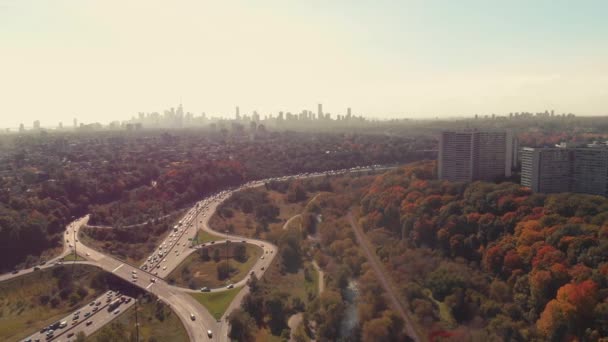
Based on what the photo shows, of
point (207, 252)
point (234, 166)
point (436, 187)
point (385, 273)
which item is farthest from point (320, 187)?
point (385, 273)

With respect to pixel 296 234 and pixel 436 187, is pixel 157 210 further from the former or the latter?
pixel 436 187

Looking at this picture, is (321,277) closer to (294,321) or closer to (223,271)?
(294,321)

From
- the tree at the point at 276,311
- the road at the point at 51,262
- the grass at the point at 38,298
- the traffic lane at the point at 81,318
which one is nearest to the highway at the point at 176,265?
the road at the point at 51,262

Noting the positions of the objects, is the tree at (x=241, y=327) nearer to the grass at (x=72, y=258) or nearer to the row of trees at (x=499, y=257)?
the row of trees at (x=499, y=257)

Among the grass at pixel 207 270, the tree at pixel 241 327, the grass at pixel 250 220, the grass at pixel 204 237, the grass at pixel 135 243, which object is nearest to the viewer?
the tree at pixel 241 327

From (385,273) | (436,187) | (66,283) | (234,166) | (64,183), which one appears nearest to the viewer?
(385,273)

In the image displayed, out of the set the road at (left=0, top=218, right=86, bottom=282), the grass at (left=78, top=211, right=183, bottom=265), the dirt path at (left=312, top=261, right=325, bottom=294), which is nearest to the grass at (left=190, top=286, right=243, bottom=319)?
the dirt path at (left=312, top=261, right=325, bottom=294)
